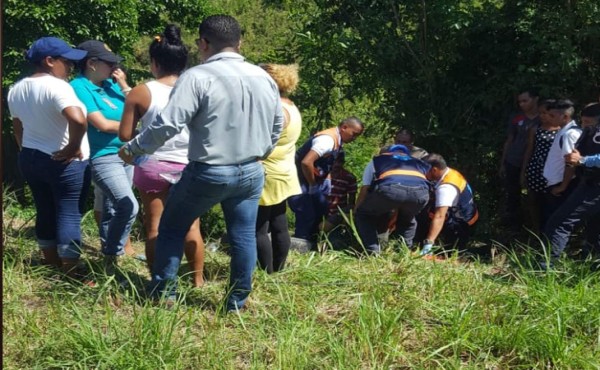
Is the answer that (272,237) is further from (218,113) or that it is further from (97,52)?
(97,52)

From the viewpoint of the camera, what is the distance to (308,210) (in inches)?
263

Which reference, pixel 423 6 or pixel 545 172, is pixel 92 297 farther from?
pixel 423 6

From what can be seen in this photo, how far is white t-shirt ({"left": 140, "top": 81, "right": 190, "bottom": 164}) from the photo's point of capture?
4.34 meters

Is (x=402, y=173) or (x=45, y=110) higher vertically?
(x=45, y=110)

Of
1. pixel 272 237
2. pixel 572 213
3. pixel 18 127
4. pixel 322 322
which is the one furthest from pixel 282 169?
pixel 572 213

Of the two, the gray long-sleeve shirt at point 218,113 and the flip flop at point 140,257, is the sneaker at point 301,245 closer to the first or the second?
the flip flop at point 140,257

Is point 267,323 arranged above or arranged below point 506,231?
above

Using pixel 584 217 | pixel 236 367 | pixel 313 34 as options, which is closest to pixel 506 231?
pixel 584 217

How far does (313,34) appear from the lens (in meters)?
7.97

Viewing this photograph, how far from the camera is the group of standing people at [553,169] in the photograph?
221 inches

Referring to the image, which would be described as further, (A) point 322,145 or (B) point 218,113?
(A) point 322,145

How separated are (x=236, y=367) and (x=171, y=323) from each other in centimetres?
39

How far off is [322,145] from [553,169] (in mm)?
1794

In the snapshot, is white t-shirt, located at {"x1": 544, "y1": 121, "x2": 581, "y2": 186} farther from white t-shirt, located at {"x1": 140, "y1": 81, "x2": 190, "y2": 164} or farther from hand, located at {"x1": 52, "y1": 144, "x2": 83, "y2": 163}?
hand, located at {"x1": 52, "y1": 144, "x2": 83, "y2": 163}
